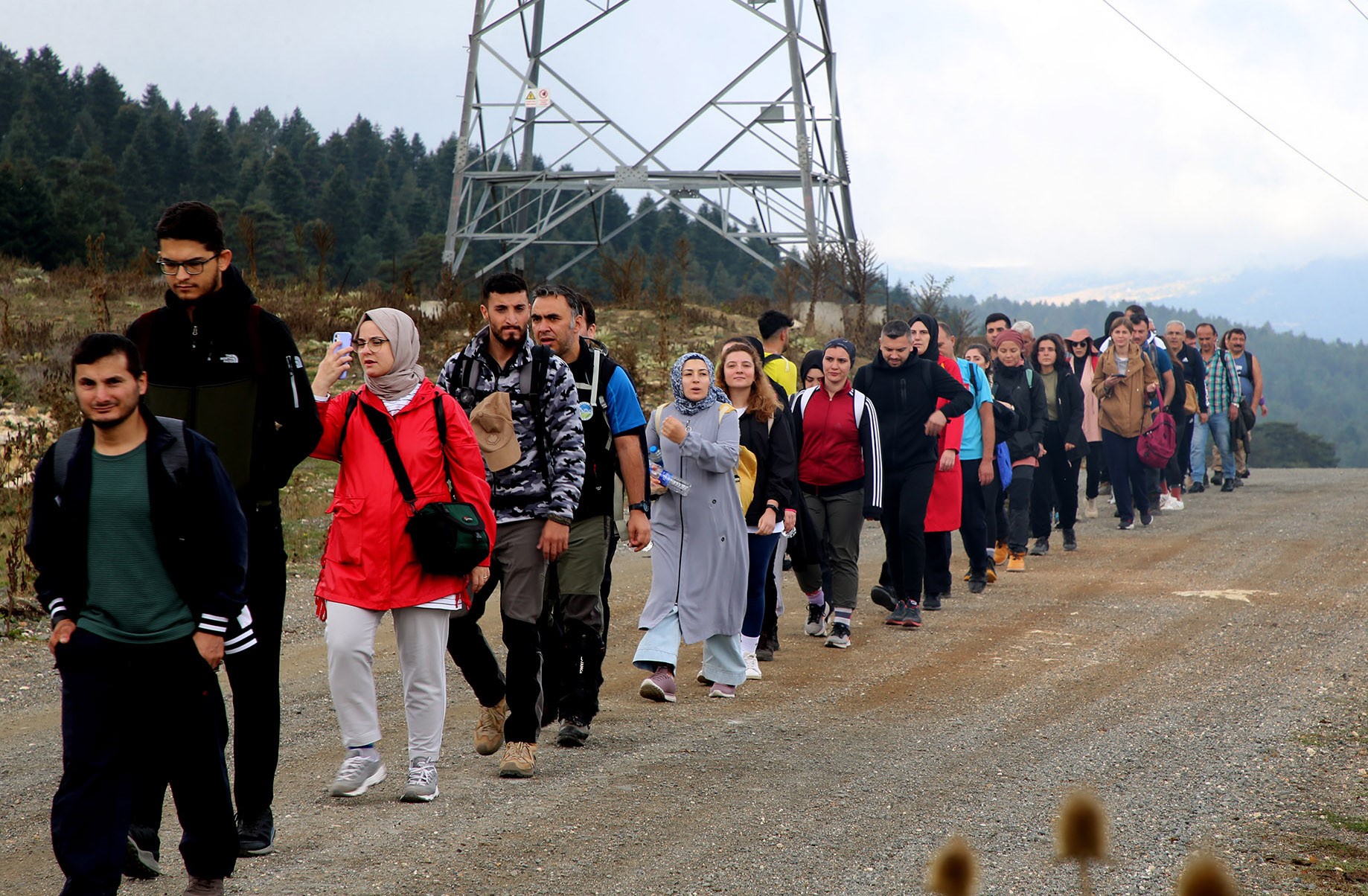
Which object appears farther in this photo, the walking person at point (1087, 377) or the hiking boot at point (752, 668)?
the walking person at point (1087, 377)

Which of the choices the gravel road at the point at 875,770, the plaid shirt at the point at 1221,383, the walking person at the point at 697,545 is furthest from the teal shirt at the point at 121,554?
the plaid shirt at the point at 1221,383

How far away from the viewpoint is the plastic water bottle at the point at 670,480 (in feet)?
23.5

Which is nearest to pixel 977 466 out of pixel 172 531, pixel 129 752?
pixel 172 531

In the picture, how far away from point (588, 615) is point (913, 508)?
4063 millimetres

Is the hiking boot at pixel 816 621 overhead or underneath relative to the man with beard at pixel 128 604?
Result: underneath

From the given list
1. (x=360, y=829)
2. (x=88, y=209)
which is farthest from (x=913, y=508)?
(x=88, y=209)

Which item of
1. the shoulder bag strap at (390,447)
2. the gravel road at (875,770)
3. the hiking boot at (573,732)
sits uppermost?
the shoulder bag strap at (390,447)

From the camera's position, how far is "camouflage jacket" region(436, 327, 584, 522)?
562cm

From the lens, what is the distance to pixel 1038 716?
6.80 m

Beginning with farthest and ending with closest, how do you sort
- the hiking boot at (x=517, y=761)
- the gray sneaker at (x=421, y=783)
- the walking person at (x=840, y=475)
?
the walking person at (x=840, y=475) < the hiking boot at (x=517, y=761) < the gray sneaker at (x=421, y=783)

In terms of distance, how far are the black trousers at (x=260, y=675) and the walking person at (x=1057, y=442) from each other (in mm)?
9680

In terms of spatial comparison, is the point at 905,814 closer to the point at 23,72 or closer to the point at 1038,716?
the point at 1038,716

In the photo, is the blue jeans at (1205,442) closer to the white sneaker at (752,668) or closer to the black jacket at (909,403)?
the black jacket at (909,403)

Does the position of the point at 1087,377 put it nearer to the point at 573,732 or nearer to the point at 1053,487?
the point at 1053,487
